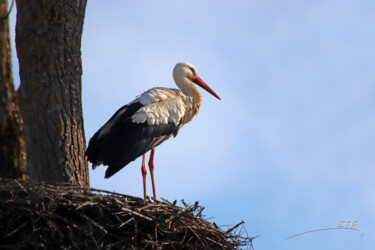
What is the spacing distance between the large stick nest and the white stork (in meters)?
1.31

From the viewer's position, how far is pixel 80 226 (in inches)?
243

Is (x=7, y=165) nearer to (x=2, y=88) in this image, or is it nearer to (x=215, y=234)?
(x=2, y=88)

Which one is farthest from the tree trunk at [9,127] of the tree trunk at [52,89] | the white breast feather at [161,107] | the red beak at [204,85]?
the red beak at [204,85]

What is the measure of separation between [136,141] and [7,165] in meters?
1.41

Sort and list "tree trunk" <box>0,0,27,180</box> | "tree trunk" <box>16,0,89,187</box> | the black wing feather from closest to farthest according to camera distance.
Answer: "tree trunk" <box>16,0,89,187</box>, the black wing feather, "tree trunk" <box>0,0,27,180</box>

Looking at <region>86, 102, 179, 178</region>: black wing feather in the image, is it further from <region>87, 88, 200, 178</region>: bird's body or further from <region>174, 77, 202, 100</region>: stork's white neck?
<region>174, 77, 202, 100</region>: stork's white neck

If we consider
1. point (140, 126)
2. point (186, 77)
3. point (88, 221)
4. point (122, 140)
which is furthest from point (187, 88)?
point (88, 221)

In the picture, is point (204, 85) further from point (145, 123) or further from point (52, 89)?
point (52, 89)

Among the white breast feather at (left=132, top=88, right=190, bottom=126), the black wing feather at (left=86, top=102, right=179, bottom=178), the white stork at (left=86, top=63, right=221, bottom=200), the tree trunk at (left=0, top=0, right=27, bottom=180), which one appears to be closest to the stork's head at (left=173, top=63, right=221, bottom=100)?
the white stork at (left=86, top=63, right=221, bottom=200)

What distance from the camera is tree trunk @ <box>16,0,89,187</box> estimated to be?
760 cm

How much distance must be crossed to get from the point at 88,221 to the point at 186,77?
397 centimetres

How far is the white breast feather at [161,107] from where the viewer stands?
8.59m

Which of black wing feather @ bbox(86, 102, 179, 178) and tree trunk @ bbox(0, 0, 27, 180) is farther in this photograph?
tree trunk @ bbox(0, 0, 27, 180)

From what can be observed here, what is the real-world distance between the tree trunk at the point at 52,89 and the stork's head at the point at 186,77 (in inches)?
80.6
